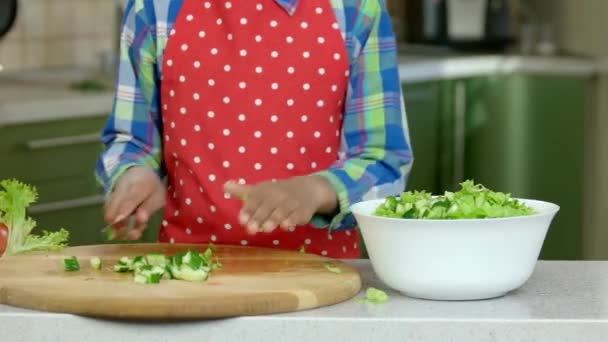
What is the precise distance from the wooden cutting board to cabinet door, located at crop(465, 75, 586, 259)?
8.08ft

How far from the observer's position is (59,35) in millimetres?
3955

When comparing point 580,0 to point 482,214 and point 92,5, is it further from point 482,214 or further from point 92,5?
point 482,214

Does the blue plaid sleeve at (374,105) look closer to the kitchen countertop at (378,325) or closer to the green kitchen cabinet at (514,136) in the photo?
the kitchen countertop at (378,325)

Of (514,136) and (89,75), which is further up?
(89,75)

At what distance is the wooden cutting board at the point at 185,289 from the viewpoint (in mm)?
1419

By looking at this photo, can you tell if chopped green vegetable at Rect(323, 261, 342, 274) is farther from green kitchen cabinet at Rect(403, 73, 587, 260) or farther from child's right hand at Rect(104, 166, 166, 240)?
green kitchen cabinet at Rect(403, 73, 587, 260)

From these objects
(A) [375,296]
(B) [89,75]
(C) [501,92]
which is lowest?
(C) [501,92]

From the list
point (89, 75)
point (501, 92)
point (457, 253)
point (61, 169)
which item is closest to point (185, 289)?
point (457, 253)

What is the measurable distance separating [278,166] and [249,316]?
1.70ft

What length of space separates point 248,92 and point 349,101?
15 cm

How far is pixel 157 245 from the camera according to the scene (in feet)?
5.88

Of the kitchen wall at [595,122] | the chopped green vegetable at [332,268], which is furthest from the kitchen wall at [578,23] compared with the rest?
the chopped green vegetable at [332,268]

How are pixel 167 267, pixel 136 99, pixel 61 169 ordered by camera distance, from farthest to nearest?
pixel 61 169 < pixel 136 99 < pixel 167 267

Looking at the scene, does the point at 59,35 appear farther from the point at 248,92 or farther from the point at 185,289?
the point at 185,289
